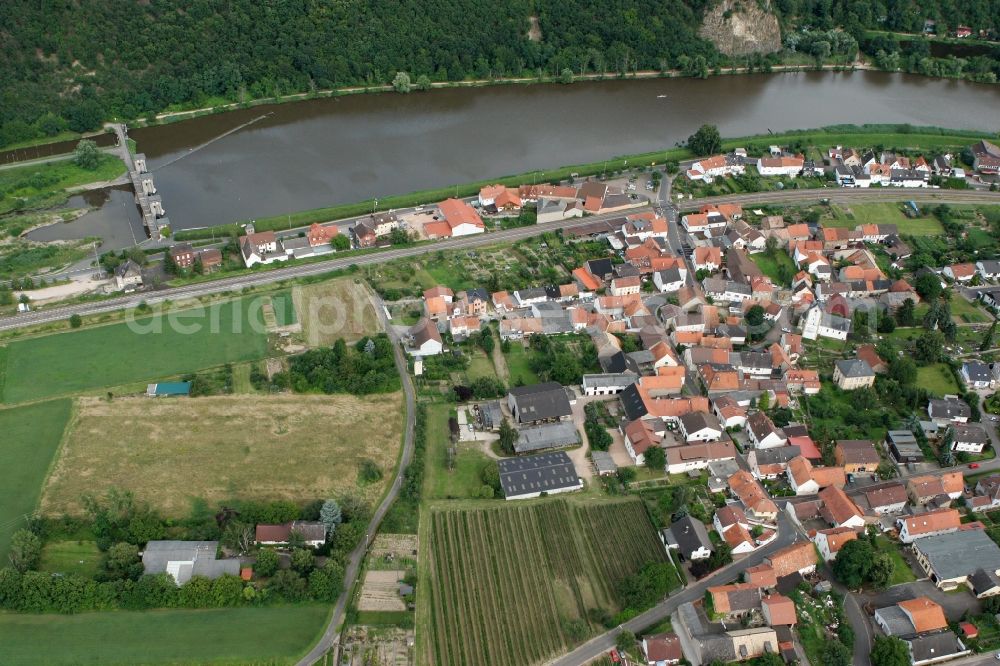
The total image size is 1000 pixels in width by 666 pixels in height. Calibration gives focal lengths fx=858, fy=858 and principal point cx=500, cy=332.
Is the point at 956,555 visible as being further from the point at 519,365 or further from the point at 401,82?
the point at 401,82

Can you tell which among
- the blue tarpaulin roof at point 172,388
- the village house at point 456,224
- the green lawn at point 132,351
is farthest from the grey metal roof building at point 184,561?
the village house at point 456,224

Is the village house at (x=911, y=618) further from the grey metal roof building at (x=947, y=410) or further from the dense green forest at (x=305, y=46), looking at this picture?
the dense green forest at (x=305, y=46)

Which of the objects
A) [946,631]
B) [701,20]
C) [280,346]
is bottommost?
[946,631]

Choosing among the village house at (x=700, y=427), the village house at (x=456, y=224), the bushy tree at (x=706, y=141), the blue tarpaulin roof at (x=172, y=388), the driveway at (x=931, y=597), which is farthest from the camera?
the bushy tree at (x=706, y=141)

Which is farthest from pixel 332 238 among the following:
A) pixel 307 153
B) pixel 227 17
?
pixel 227 17

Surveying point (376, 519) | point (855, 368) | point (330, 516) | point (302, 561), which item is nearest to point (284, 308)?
point (376, 519)

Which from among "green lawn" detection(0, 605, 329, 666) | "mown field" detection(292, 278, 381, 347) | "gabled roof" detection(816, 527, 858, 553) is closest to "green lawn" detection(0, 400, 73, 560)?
"green lawn" detection(0, 605, 329, 666)

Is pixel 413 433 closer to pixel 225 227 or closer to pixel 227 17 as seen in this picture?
pixel 225 227
